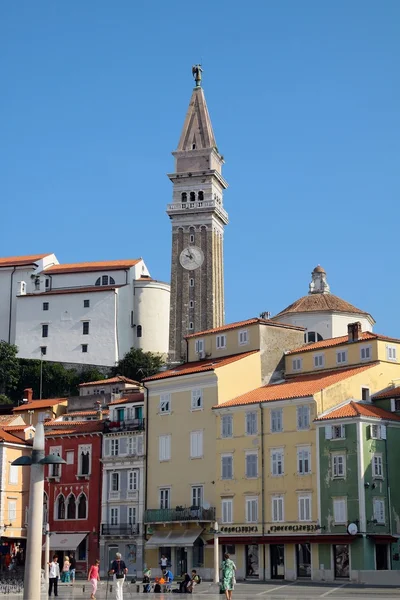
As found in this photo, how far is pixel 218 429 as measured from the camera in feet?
205

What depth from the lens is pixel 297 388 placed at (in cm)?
6019

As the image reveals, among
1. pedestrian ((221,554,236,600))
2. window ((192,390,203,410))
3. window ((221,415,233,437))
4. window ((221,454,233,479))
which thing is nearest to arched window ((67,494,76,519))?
window ((192,390,203,410))

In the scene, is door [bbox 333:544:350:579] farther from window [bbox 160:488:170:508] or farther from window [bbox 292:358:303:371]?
window [bbox 292:358:303:371]

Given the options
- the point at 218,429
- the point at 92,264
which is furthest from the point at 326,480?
the point at 92,264

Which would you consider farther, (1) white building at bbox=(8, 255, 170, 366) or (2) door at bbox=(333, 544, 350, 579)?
(1) white building at bbox=(8, 255, 170, 366)

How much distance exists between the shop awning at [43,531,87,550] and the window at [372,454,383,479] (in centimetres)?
2139

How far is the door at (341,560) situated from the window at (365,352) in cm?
1248

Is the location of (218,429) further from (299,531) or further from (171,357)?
(171,357)

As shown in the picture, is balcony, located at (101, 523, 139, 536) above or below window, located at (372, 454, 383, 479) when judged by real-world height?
below

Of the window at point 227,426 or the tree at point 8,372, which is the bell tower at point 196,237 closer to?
the tree at point 8,372

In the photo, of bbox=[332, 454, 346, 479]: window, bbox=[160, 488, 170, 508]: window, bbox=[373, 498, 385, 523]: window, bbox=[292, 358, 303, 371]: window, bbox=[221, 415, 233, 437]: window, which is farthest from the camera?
bbox=[292, 358, 303, 371]: window

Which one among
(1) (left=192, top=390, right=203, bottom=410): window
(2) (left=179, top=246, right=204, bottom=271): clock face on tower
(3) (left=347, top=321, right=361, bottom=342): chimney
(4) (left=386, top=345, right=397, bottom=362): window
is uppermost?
(2) (left=179, top=246, right=204, bottom=271): clock face on tower

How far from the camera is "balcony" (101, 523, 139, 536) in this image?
2579 inches

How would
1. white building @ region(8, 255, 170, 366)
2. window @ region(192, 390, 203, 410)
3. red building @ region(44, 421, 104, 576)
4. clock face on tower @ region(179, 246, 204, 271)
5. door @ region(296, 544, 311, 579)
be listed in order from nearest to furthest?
door @ region(296, 544, 311, 579)
window @ region(192, 390, 203, 410)
red building @ region(44, 421, 104, 576)
white building @ region(8, 255, 170, 366)
clock face on tower @ region(179, 246, 204, 271)
